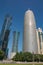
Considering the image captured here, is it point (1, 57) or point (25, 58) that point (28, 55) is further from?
point (1, 57)

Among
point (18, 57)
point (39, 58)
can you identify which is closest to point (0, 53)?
point (18, 57)

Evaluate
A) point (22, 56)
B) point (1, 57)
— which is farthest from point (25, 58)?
point (1, 57)

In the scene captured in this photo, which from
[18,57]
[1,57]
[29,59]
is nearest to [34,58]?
[29,59]

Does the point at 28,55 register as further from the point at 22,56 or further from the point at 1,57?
the point at 1,57

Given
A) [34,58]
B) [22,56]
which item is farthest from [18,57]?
[34,58]

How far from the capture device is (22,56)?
13475 centimetres

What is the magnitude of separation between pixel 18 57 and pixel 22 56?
3617 mm

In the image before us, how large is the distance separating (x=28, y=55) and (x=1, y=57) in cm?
2459

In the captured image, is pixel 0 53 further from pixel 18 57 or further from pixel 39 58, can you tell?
pixel 39 58

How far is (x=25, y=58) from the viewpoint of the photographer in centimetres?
13462

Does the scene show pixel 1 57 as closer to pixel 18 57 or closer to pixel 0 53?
pixel 0 53

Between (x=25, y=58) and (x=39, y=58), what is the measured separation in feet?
44.5

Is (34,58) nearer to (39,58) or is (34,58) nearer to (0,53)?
(39,58)

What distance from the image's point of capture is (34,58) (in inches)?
5354
